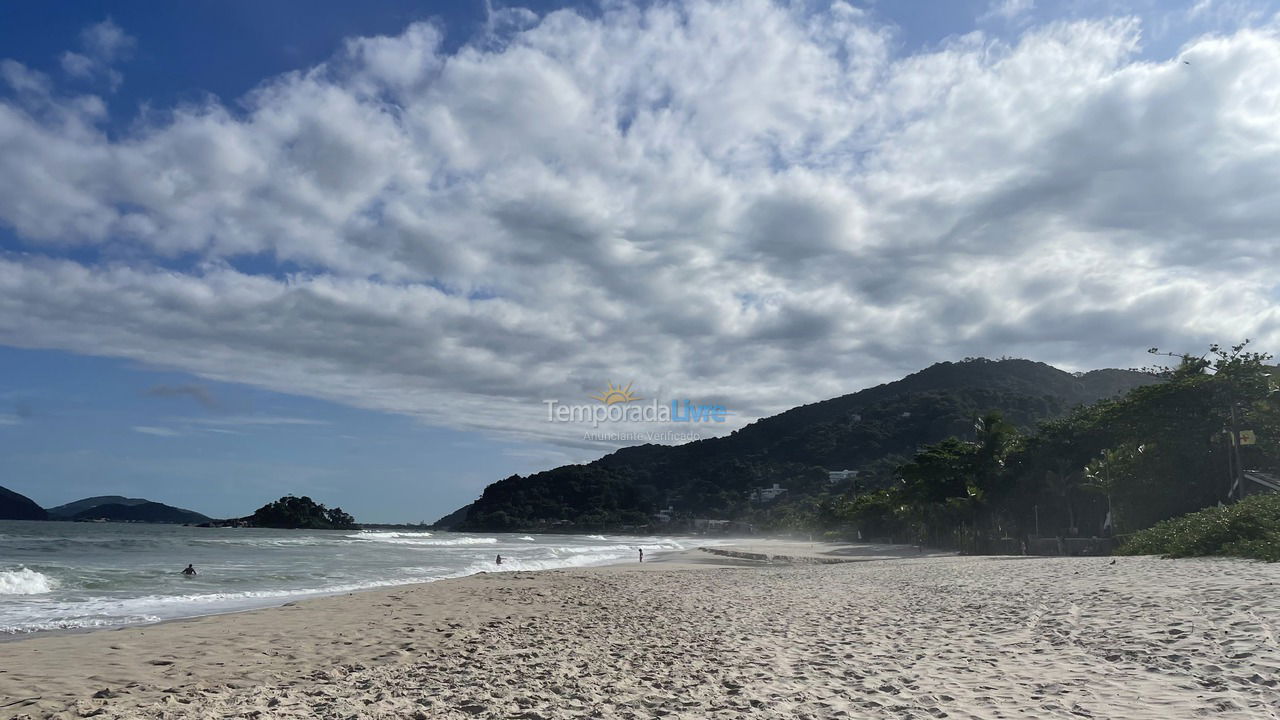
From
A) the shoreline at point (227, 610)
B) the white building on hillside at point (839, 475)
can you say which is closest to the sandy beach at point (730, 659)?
the shoreline at point (227, 610)

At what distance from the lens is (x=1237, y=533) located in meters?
15.9

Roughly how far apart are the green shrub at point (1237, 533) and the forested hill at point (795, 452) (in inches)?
3931

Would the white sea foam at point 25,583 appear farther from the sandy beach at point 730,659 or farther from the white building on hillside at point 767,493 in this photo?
the white building on hillside at point 767,493

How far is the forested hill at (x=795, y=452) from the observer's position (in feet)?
442

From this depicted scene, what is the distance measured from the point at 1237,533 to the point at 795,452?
147523mm

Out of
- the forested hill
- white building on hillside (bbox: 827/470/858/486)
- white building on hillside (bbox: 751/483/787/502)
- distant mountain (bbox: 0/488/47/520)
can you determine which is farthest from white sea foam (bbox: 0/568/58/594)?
distant mountain (bbox: 0/488/47/520)

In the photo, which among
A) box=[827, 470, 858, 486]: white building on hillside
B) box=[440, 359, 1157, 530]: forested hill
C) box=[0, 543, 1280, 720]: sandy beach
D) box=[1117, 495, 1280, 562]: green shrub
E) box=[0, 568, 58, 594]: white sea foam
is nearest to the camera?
box=[0, 543, 1280, 720]: sandy beach

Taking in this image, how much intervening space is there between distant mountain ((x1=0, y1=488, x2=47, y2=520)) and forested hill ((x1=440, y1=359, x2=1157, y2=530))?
88253mm

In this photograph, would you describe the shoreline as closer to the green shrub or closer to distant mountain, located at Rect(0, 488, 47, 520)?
the green shrub

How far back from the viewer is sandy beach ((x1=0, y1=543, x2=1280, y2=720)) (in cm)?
626

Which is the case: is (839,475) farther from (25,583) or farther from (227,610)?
(227,610)

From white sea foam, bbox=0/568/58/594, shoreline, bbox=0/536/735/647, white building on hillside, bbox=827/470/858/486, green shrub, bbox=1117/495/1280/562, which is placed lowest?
shoreline, bbox=0/536/735/647

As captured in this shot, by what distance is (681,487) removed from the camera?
566 ft

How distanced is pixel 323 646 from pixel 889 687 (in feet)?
24.7
